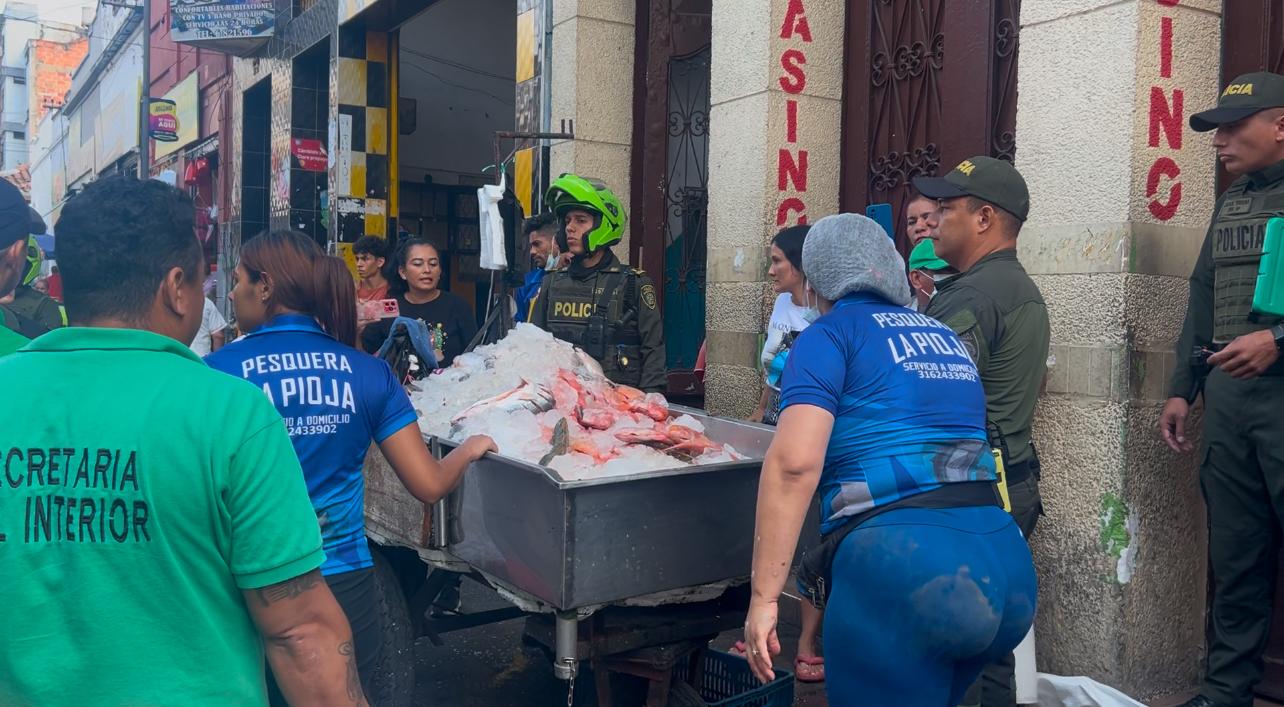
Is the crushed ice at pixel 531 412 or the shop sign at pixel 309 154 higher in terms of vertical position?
the shop sign at pixel 309 154

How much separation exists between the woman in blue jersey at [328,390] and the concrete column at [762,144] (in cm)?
353

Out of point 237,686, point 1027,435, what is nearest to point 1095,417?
point 1027,435

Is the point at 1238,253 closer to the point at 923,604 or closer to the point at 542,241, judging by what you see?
the point at 923,604

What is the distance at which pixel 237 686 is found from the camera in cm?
162

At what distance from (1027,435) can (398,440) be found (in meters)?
2.21

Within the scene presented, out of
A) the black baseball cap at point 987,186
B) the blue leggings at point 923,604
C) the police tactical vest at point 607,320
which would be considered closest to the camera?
the blue leggings at point 923,604

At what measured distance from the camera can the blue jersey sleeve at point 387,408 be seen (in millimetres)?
2822

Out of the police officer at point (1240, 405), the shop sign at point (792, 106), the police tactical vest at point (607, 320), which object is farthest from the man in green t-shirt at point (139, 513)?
the shop sign at point (792, 106)

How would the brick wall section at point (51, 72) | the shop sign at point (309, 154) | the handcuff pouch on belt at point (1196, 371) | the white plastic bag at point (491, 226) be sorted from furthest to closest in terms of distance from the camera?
the brick wall section at point (51, 72)
the shop sign at point (309, 154)
the white plastic bag at point (491, 226)
the handcuff pouch on belt at point (1196, 371)

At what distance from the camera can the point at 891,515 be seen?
8.32ft

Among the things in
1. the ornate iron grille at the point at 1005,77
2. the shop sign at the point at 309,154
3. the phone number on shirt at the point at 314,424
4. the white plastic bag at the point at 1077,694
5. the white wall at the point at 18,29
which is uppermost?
the white wall at the point at 18,29

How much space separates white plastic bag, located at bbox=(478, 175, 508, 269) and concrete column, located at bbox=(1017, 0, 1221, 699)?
10.9ft

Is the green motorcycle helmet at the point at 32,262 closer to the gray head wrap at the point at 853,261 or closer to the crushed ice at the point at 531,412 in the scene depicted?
the crushed ice at the point at 531,412

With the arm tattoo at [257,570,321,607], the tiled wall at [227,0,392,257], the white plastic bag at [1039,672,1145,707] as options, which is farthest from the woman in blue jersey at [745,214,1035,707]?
the tiled wall at [227,0,392,257]
